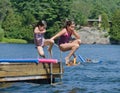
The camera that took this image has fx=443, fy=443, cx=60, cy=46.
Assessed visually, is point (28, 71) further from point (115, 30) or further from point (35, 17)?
point (115, 30)

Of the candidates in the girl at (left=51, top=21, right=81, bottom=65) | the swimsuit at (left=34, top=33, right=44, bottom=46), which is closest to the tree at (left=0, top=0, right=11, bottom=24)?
the swimsuit at (left=34, top=33, right=44, bottom=46)

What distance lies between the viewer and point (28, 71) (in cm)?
2300

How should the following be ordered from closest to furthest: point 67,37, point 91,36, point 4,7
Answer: point 67,37
point 91,36
point 4,7

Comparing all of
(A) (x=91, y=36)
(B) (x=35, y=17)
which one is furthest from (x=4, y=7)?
(A) (x=91, y=36)

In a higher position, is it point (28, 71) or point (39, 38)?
point (39, 38)

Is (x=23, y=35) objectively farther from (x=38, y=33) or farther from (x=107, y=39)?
(x=38, y=33)

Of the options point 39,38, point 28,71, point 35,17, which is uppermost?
point 39,38

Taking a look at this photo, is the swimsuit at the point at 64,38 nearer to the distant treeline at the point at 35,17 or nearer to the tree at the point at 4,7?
the distant treeline at the point at 35,17

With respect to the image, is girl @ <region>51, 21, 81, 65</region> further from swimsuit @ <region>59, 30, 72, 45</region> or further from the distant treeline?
the distant treeline

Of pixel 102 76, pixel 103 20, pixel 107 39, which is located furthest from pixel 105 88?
pixel 103 20

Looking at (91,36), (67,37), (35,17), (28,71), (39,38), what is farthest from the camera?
(35,17)

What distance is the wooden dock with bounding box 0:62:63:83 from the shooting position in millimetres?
22375

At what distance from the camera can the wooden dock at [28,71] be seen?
22.4 metres

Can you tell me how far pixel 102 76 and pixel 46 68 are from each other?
7.09 m
